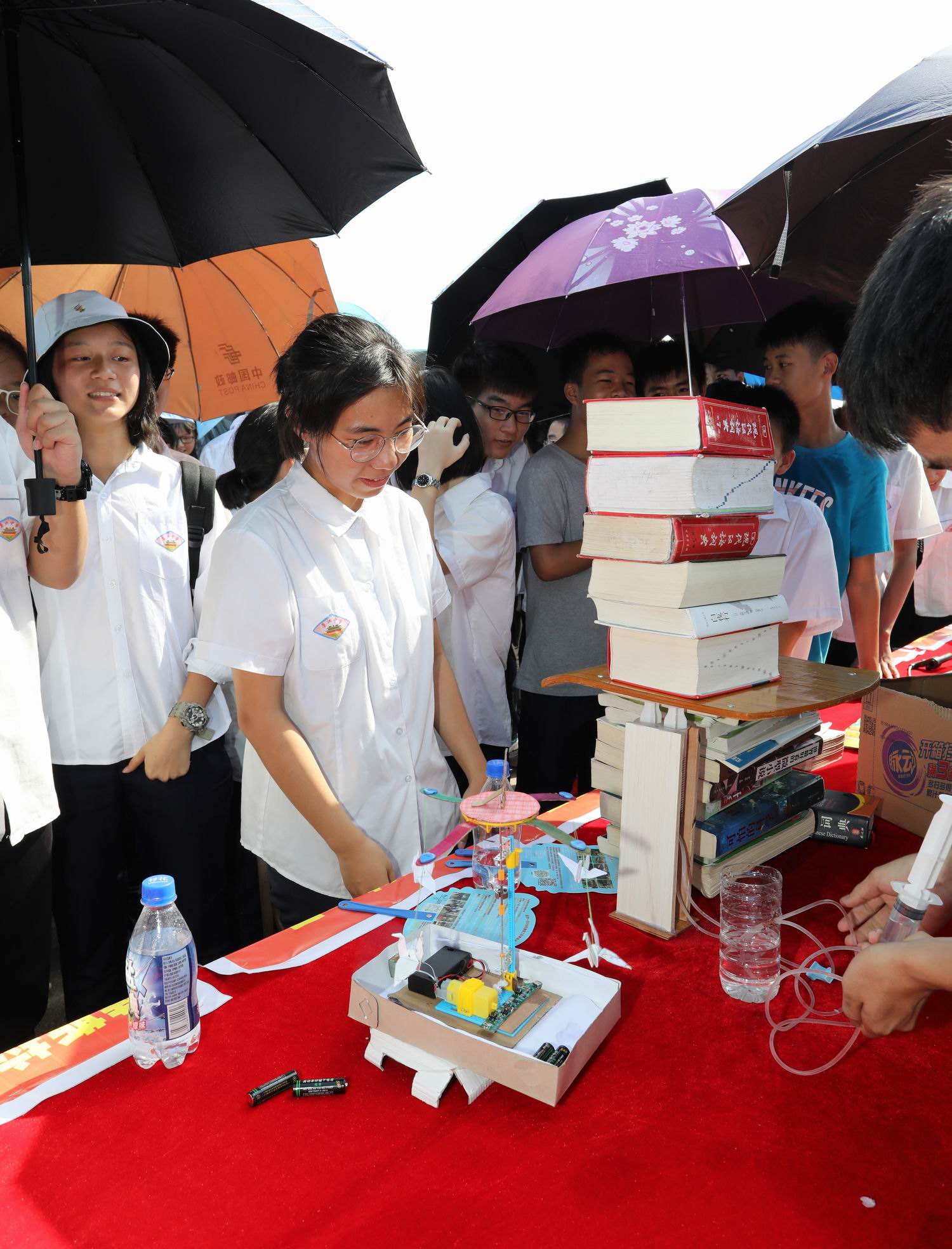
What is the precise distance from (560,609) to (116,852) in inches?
61.2

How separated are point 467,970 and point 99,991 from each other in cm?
158

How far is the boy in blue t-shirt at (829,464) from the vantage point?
9.96ft

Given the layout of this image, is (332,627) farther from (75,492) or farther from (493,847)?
(75,492)

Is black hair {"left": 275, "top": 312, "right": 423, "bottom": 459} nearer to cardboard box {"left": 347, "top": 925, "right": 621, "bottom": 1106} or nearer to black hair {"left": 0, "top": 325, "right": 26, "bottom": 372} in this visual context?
cardboard box {"left": 347, "top": 925, "right": 621, "bottom": 1106}

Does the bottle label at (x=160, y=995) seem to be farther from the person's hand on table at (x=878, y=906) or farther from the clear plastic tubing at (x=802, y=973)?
the person's hand on table at (x=878, y=906)

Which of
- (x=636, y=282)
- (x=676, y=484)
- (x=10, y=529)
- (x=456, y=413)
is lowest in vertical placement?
(x=10, y=529)

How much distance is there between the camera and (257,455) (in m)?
2.79

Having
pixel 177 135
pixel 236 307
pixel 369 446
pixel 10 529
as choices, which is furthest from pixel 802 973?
pixel 236 307

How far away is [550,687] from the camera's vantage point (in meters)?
2.89

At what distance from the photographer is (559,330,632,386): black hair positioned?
300 centimetres

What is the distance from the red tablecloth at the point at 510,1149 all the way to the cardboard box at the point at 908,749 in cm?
62

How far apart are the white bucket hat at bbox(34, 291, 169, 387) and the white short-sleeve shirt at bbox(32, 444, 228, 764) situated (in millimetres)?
317

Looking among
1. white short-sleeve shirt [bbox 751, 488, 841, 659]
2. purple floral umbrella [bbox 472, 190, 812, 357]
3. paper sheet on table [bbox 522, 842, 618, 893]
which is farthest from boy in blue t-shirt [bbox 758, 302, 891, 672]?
paper sheet on table [bbox 522, 842, 618, 893]

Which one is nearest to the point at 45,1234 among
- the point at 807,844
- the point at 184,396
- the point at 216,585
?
the point at 216,585
